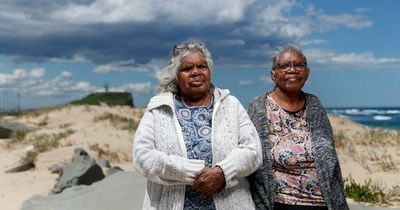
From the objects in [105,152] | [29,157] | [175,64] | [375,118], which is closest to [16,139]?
[29,157]

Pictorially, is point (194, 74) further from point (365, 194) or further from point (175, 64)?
point (365, 194)

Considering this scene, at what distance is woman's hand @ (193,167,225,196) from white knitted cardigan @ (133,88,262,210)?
0.03 metres

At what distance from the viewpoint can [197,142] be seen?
10.5ft

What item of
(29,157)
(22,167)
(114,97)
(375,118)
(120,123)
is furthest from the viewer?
(375,118)

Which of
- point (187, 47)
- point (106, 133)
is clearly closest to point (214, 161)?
point (187, 47)

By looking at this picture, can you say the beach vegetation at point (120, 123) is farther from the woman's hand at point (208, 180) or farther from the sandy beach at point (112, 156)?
Answer: the woman's hand at point (208, 180)

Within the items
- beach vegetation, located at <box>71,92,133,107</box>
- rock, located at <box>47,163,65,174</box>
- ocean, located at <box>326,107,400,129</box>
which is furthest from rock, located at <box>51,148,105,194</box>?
ocean, located at <box>326,107,400,129</box>

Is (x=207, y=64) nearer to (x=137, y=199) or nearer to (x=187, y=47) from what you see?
(x=187, y=47)

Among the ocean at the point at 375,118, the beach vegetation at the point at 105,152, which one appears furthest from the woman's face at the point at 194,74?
the ocean at the point at 375,118

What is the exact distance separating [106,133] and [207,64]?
11565mm

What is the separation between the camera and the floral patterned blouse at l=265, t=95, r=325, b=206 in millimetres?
3363

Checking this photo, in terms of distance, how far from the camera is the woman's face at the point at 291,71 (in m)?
3.49

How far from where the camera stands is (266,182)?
334 cm

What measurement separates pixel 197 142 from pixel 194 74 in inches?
14.4
